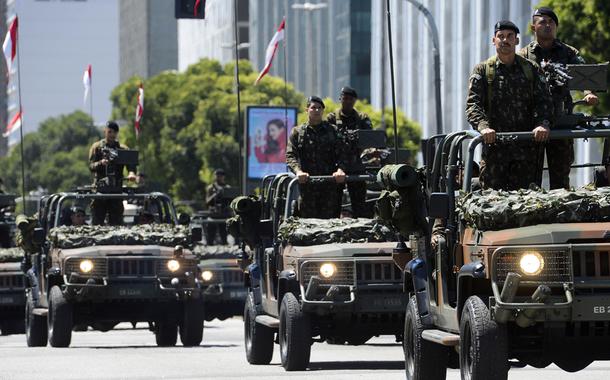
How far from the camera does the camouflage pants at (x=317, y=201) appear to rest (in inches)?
754

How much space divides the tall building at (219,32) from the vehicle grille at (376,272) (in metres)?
93.3

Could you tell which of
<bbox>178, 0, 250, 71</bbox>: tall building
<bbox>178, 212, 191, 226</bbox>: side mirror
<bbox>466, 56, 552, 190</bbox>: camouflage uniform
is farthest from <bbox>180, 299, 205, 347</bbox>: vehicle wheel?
<bbox>178, 0, 250, 71</bbox>: tall building

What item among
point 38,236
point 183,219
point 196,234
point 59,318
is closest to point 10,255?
point 38,236

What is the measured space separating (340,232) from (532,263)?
265 inches

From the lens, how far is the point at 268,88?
8588 cm

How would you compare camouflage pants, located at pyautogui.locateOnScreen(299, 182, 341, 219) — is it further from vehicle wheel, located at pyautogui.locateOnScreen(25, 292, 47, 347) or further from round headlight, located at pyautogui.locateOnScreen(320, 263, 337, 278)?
vehicle wheel, located at pyautogui.locateOnScreen(25, 292, 47, 347)

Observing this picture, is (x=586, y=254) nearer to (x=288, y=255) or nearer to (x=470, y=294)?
(x=470, y=294)

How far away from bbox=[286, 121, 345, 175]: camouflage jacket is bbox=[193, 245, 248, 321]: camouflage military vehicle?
35.9 ft

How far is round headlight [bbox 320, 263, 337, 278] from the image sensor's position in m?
17.5

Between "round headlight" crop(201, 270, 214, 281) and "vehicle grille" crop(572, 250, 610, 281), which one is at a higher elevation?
"vehicle grille" crop(572, 250, 610, 281)

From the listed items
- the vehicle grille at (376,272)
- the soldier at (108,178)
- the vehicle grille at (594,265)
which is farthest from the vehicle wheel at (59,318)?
the vehicle grille at (594,265)

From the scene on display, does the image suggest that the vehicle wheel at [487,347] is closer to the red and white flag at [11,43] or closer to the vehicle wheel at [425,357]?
the vehicle wheel at [425,357]

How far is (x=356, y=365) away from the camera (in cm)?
1853

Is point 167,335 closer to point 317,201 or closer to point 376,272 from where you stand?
point 317,201
